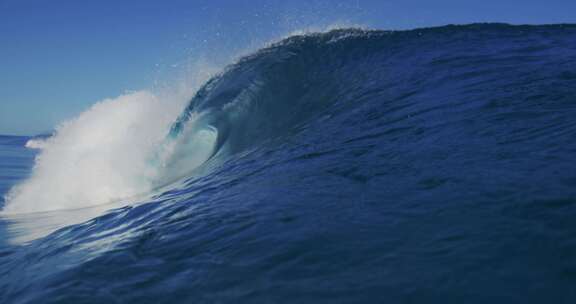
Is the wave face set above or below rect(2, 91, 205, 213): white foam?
below

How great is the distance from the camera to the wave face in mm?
2113

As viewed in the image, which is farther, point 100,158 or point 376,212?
point 100,158

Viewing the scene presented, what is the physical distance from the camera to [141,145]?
33.7 ft

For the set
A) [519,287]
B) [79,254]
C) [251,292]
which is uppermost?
[79,254]

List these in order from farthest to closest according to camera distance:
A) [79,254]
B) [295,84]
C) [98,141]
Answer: [98,141] → [295,84] → [79,254]

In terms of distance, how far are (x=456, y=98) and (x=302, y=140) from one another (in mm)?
1862

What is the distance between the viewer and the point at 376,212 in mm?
2891

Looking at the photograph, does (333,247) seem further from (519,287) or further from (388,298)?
(519,287)

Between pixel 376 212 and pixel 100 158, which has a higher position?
pixel 100 158

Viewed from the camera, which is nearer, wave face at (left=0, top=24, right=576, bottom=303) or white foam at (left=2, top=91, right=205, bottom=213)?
wave face at (left=0, top=24, right=576, bottom=303)

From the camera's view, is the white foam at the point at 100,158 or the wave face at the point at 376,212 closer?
the wave face at the point at 376,212

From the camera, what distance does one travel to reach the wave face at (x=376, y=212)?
6.93 ft

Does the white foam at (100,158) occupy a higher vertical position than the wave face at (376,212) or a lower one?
higher

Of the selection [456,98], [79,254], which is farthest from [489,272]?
[456,98]
